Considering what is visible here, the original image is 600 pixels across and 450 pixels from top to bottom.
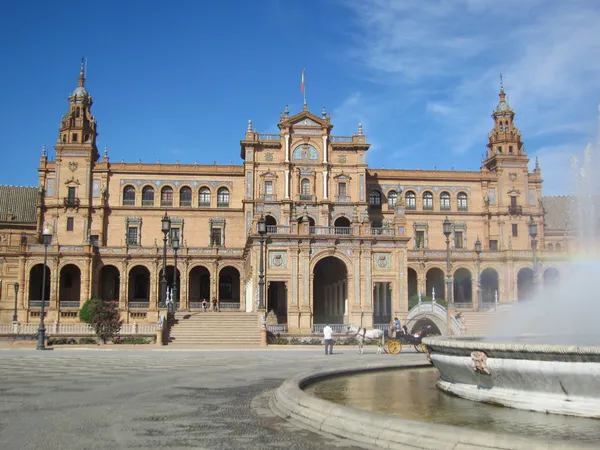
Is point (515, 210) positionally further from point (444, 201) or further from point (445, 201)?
point (444, 201)

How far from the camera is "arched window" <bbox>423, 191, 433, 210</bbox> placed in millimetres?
70688

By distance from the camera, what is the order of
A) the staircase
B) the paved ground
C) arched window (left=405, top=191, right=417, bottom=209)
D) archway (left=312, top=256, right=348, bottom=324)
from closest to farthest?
1. the paved ground
2. the staircase
3. archway (left=312, top=256, right=348, bottom=324)
4. arched window (left=405, top=191, right=417, bottom=209)

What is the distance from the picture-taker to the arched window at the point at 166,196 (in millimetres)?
67562

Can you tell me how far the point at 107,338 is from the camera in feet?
115

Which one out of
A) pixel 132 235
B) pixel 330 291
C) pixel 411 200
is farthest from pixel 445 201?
pixel 132 235

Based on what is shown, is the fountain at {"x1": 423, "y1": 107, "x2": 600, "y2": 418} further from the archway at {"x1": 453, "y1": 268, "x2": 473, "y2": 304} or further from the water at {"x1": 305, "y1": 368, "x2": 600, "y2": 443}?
the archway at {"x1": 453, "y1": 268, "x2": 473, "y2": 304}

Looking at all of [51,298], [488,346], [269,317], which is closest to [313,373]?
[488,346]

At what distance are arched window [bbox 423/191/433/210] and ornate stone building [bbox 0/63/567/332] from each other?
0.13m

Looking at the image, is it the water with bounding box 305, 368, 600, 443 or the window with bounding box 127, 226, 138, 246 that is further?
the window with bounding box 127, 226, 138, 246

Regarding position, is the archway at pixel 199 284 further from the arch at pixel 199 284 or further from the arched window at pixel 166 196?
the arched window at pixel 166 196

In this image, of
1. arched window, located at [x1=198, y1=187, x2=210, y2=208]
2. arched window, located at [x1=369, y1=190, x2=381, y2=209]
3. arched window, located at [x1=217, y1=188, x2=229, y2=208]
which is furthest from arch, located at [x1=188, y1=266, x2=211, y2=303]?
→ arched window, located at [x1=369, y1=190, x2=381, y2=209]

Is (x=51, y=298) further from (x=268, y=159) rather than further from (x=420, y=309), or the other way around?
(x=420, y=309)

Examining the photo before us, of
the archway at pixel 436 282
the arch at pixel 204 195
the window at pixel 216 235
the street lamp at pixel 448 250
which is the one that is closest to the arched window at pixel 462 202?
the archway at pixel 436 282

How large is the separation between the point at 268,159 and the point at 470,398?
52716mm
